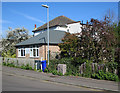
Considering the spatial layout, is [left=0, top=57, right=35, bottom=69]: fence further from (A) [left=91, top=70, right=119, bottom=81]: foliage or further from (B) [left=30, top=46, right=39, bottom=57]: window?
(A) [left=91, top=70, right=119, bottom=81]: foliage

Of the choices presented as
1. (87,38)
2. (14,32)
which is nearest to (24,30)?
(14,32)

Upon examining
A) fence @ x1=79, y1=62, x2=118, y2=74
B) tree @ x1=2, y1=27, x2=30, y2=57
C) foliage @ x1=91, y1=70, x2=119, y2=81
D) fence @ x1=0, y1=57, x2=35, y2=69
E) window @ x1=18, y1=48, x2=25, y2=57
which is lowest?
foliage @ x1=91, y1=70, x2=119, y2=81

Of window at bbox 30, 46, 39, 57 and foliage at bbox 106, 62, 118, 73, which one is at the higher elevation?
window at bbox 30, 46, 39, 57

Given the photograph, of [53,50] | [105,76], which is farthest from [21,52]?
[105,76]

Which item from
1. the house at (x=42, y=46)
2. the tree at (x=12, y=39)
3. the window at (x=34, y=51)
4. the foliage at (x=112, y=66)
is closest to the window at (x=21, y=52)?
the house at (x=42, y=46)

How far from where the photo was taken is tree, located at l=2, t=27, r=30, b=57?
122ft

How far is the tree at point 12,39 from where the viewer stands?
3708 cm

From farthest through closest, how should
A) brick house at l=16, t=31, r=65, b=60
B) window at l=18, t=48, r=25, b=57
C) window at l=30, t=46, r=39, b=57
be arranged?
window at l=18, t=48, r=25, b=57
window at l=30, t=46, r=39, b=57
brick house at l=16, t=31, r=65, b=60

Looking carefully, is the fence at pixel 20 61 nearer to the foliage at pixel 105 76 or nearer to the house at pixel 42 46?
the house at pixel 42 46

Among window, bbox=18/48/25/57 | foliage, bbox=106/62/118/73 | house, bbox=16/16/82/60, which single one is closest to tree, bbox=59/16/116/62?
foliage, bbox=106/62/118/73

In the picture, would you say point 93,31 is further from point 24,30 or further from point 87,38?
point 24,30

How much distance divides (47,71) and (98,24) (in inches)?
270

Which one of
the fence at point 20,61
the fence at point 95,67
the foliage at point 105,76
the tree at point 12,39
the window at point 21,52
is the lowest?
the foliage at point 105,76

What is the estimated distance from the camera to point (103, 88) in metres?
9.22
